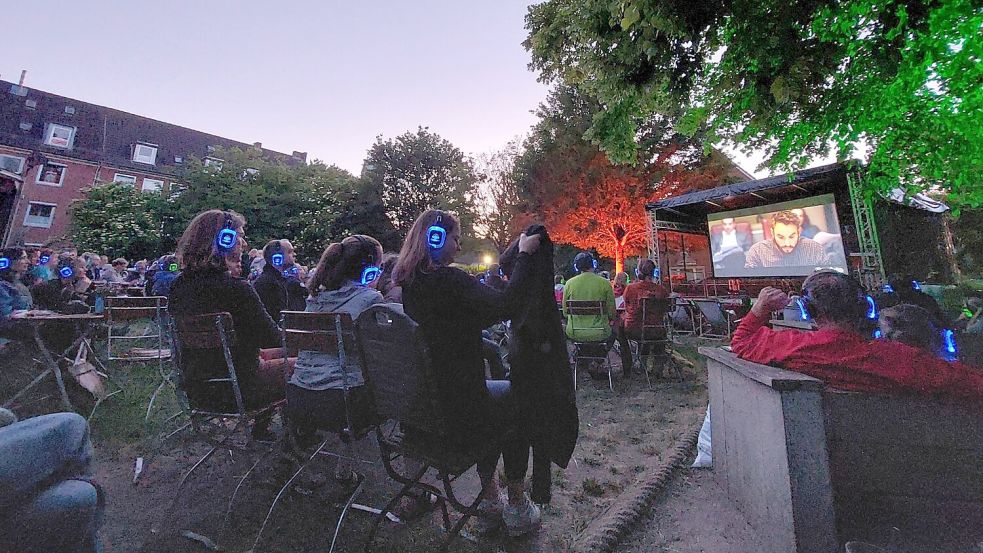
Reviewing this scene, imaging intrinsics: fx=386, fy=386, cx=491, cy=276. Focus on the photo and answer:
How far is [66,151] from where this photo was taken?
26156 mm

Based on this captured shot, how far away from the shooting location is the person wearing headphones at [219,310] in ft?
7.86

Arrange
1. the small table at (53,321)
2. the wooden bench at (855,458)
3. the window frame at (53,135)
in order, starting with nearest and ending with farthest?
the wooden bench at (855,458), the small table at (53,321), the window frame at (53,135)

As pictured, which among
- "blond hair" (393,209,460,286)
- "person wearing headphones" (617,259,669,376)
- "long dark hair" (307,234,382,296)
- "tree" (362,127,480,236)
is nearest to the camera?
"blond hair" (393,209,460,286)

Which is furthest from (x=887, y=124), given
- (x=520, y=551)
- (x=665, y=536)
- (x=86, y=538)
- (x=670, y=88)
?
(x=86, y=538)

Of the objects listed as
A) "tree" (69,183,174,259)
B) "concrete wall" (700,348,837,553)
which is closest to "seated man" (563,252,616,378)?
"concrete wall" (700,348,837,553)

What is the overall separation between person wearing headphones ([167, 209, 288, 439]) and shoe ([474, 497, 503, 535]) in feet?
5.02

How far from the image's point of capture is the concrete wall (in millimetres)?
1666

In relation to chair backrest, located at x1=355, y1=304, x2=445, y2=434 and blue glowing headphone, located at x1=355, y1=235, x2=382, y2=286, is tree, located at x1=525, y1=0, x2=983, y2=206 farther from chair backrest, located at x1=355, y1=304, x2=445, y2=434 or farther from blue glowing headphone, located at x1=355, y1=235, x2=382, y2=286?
chair backrest, located at x1=355, y1=304, x2=445, y2=434

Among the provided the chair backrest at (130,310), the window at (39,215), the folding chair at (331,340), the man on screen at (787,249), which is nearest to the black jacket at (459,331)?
the folding chair at (331,340)

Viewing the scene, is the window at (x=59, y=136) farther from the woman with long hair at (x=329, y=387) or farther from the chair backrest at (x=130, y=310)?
the woman with long hair at (x=329, y=387)

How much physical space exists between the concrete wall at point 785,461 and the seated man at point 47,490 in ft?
7.76

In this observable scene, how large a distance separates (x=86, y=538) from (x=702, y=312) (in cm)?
1139

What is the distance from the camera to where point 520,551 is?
2104 millimetres

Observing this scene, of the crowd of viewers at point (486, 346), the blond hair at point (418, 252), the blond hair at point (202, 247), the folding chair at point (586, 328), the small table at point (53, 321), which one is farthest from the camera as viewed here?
the folding chair at point (586, 328)
